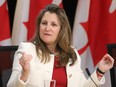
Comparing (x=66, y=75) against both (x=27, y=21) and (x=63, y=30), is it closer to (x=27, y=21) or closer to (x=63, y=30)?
(x=63, y=30)

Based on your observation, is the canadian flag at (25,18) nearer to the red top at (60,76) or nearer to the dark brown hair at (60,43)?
the dark brown hair at (60,43)

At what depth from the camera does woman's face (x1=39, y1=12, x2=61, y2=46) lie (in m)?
2.06

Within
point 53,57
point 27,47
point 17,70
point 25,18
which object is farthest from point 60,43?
point 25,18

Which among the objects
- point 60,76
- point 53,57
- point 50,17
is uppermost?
point 50,17

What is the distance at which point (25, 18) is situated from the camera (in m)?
3.05

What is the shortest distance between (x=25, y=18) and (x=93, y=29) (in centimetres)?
69

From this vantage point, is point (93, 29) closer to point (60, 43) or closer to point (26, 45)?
point (60, 43)

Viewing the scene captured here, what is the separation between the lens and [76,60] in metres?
2.23

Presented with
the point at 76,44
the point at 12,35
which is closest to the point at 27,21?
the point at 12,35

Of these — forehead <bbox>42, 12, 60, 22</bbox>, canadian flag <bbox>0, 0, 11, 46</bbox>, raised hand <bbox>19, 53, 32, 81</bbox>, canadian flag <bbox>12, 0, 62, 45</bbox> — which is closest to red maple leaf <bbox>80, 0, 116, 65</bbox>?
canadian flag <bbox>12, 0, 62, 45</bbox>

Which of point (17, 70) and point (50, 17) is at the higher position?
point (50, 17)

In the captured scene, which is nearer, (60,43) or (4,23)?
(60,43)

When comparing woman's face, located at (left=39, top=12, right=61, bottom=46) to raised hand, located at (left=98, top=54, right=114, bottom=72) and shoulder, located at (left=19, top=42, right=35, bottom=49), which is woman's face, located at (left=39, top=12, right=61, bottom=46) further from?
raised hand, located at (left=98, top=54, right=114, bottom=72)

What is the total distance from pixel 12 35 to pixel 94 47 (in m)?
0.82
